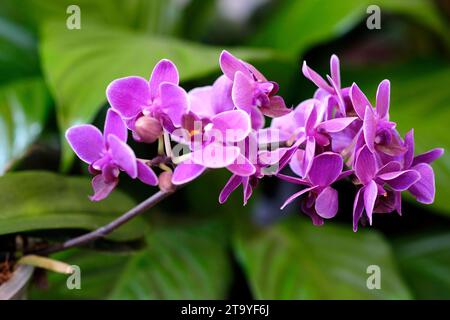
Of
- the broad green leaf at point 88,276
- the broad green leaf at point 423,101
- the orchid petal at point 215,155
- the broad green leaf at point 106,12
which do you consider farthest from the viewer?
the broad green leaf at point 106,12

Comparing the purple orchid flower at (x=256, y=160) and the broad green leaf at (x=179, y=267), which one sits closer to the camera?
the purple orchid flower at (x=256, y=160)

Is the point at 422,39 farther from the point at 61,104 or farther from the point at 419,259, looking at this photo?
the point at 61,104

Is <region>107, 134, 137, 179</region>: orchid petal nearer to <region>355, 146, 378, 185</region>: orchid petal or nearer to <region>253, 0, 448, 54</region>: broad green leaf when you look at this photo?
<region>355, 146, 378, 185</region>: orchid petal

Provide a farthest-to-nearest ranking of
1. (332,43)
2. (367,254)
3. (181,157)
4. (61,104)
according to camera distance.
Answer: (332,43)
(367,254)
(61,104)
(181,157)

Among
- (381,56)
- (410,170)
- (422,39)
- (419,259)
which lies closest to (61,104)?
(410,170)

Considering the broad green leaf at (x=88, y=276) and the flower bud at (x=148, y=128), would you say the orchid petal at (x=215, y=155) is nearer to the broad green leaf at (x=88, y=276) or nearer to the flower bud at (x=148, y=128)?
the flower bud at (x=148, y=128)

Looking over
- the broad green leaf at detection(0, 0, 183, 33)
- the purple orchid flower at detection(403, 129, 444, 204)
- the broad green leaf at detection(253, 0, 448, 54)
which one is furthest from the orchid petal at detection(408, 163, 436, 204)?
the broad green leaf at detection(0, 0, 183, 33)

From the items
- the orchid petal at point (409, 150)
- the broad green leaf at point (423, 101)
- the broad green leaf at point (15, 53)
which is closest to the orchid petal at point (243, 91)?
the orchid petal at point (409, 150)

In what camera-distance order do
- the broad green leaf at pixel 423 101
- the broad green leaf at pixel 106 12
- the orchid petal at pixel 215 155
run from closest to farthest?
1. the orchid petal at pixel 215 155
2. the broad green leaf at pixel 423 101
3. the broad green leaf at pixel 106 12
